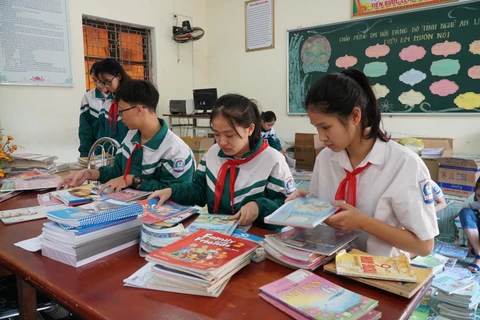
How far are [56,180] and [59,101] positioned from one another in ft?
8.29

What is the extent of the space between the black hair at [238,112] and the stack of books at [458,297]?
5.57ft

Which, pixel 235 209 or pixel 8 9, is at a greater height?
pixel 8 9

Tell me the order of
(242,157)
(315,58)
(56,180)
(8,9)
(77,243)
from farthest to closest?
(315,58)
(8,9)
(56,180)
(242,157)
(77,243)

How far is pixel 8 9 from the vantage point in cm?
366

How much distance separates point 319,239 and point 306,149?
347 centimetres

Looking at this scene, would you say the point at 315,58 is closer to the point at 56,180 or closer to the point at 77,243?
the point at 56,180

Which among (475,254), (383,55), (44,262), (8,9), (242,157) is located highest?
(8,9)

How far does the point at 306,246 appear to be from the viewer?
0.96 m

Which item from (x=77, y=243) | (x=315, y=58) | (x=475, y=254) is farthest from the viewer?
(x=315, y=58)

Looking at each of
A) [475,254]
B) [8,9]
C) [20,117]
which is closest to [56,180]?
[20,117]

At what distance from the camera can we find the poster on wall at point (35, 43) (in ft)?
12.1

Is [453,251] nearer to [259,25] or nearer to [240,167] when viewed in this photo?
[240,167]

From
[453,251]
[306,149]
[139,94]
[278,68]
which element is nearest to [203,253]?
[139,94]

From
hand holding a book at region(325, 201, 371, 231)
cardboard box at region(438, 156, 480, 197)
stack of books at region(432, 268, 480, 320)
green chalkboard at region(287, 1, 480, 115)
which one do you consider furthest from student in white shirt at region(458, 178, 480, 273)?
hand holding a book at region(325, 201, 371, 231)
